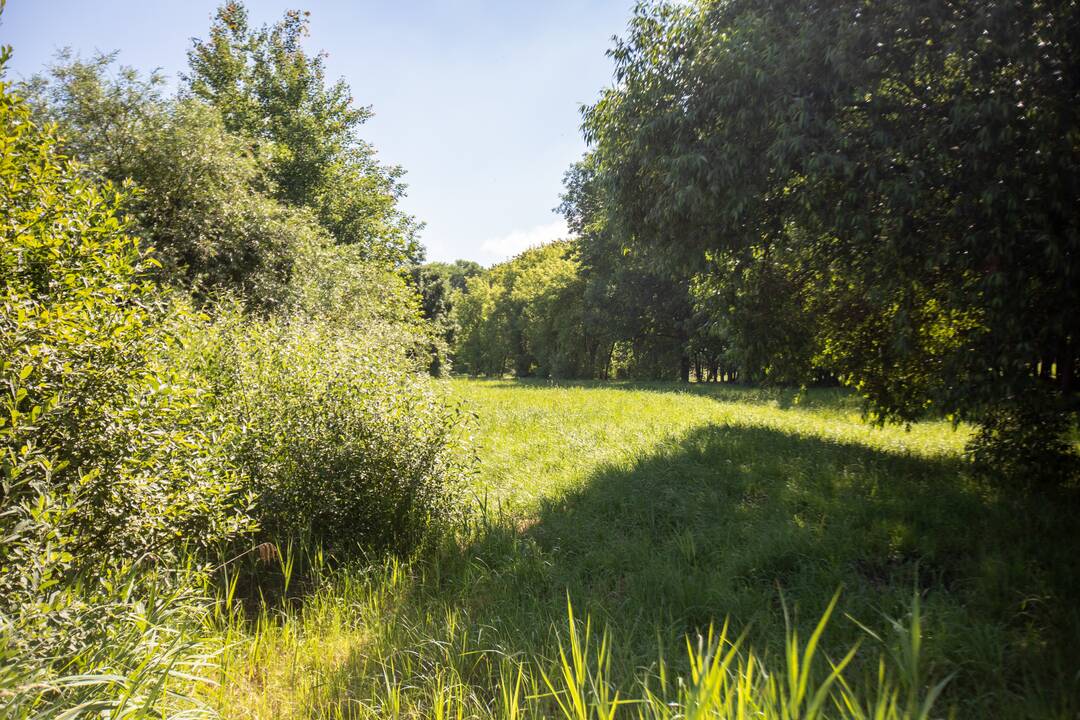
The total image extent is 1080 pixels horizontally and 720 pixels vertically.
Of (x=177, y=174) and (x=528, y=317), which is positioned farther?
(x=528, y=317)

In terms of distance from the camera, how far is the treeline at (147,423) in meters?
2.61

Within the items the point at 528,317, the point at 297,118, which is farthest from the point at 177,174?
the point at 528,317

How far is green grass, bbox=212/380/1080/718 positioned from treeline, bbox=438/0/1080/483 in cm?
153

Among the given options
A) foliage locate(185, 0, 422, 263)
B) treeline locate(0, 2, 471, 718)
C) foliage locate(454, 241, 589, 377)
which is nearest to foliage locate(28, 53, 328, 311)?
treeline locate(0, 2, 471, 718)

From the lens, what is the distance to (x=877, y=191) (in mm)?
5535

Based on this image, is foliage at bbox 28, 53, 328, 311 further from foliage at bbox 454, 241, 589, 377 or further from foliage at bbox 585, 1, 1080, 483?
foliage at bbox 454, 241, 589, 377

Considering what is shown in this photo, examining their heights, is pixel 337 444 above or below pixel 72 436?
below

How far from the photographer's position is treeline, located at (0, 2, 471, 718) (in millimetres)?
2609

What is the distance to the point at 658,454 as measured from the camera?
895 centimetres

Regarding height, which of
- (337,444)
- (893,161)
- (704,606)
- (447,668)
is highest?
(893,161)

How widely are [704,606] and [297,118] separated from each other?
72.6ft

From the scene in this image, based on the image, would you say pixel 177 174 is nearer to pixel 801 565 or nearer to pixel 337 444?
pixel 337 444

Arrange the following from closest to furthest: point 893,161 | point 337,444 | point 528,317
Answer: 1. point 337,444
2. point 893,161
3. point 528,317

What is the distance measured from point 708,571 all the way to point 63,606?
15.2 ft
